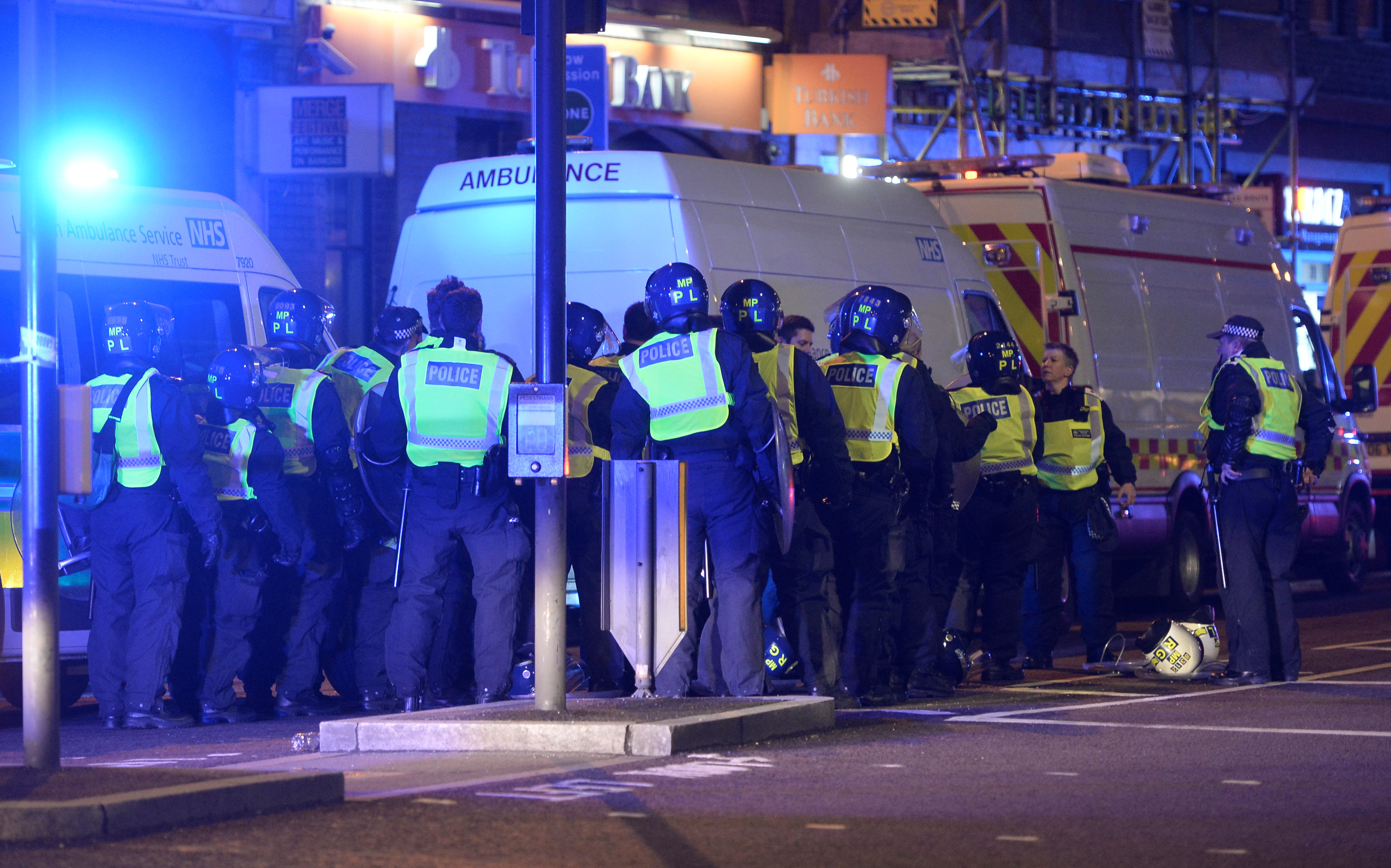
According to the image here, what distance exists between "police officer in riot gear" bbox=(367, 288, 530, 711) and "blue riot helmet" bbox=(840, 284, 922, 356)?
1.62 m

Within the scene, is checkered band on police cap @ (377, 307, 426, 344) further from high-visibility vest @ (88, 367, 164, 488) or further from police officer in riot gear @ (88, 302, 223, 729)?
high-visibility vest @ (88, 367, 164, 488)

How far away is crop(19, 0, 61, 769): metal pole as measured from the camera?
6.46 meters

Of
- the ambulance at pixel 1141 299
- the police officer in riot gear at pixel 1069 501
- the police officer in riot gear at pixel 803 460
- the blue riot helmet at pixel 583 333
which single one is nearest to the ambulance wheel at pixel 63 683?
the blue riot helmet at pixel 583 333

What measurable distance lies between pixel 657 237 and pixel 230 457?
2.97 metres

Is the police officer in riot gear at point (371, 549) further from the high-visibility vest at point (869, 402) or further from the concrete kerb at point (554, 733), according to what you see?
the high-visibility vest at point (869, 402)

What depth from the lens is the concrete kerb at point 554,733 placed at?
24.2 ft

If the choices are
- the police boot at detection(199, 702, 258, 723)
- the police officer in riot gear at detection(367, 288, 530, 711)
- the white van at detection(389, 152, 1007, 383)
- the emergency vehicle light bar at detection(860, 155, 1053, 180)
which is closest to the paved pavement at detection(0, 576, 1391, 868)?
the police boot at detection(199, 702, 258, 723)

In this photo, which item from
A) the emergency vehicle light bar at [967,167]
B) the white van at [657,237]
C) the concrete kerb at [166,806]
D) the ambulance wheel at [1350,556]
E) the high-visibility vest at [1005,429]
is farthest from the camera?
the ambulance wheel at [1350,556]

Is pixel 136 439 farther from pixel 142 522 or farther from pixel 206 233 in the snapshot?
pixel 206 233

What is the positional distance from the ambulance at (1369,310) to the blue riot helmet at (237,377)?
12.4m

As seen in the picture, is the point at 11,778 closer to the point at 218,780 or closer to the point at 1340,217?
the point at 218,780

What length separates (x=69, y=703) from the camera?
396 inches

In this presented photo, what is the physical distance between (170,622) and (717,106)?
12.5 meters

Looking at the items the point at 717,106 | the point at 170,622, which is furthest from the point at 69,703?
the point at 717,106
